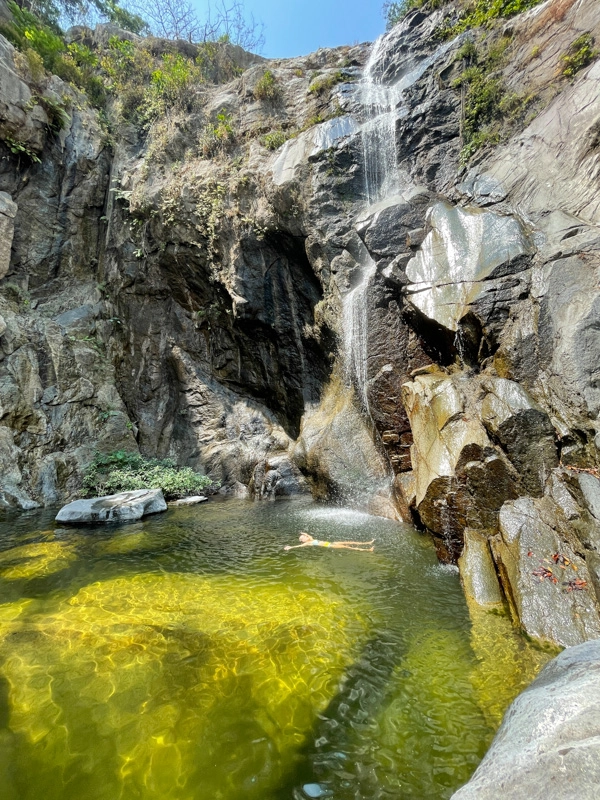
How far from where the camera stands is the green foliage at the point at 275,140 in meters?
13.7

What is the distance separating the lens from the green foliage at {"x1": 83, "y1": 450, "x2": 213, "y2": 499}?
40.4 ft

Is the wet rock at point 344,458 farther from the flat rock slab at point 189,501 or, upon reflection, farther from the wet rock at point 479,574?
the wet rock at point 479,574

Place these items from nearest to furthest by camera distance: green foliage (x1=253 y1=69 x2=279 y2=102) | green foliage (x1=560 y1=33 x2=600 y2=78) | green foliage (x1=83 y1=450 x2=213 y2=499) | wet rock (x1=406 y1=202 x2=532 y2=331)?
wet rock (x1=406 y1=202 x2=532 y2=331)
green foliage (x1=560 y1=33 x2=600 y2=78)
green foliage (x1=83 y1=450 x2=213 y2=499)
green foliage (x1=253 y1=69 x2=279 y2=102)

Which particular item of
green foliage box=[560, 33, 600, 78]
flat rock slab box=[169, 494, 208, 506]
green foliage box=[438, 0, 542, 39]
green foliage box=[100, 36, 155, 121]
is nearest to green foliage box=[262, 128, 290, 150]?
green foliage box=[438, 0, 542, 39]

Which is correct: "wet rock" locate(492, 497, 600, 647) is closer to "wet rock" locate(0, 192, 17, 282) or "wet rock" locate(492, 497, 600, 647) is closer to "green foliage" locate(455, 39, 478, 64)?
"green foliage" locate(455, 39, 478, 64)

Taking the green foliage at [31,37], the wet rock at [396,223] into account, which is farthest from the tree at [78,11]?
the wet rock at [396,223]

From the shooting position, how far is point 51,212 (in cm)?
1519

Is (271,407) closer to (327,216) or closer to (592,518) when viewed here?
(327,216)

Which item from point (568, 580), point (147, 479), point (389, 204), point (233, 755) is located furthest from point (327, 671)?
point (147, 479)

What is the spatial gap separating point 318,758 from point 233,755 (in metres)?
0.56

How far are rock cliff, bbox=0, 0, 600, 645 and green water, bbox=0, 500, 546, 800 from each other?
3.39 ft

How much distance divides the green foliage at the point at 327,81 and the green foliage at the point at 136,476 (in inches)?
549

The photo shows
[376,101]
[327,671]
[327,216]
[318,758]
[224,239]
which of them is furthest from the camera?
[224,239]

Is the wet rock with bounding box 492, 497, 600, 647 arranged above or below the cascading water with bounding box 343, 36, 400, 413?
below
